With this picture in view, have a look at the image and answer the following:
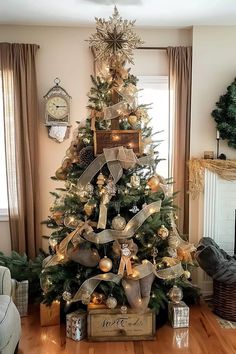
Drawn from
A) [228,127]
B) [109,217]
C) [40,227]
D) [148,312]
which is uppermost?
[228,127]

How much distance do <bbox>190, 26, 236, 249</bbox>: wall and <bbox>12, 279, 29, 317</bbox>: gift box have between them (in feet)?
5.79

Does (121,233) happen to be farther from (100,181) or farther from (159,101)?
(159,101)

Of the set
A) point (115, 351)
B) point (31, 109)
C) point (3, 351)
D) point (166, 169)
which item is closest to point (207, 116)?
point (166, 169)

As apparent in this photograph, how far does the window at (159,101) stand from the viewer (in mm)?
3766

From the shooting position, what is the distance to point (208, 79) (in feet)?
11.8

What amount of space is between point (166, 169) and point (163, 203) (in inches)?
37.7

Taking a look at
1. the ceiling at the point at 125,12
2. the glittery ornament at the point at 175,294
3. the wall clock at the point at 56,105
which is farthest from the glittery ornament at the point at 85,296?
the ceiling at the point at 125,12

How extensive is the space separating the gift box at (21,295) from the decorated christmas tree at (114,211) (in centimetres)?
41

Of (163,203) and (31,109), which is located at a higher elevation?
(31,109)

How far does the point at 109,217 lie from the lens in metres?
2.83

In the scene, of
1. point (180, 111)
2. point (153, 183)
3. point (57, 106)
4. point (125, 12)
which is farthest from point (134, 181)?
point (125, 12)

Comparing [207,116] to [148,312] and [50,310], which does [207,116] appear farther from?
[50,310]

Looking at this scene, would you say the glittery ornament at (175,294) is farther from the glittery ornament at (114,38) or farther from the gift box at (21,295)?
the glittery ornament at (114,38)

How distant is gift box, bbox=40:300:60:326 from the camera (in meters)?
3.00
